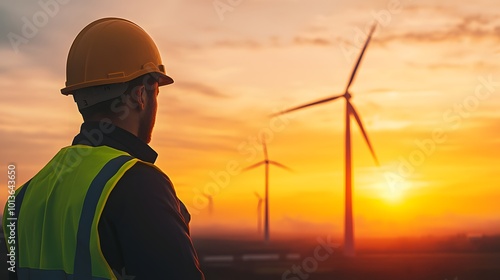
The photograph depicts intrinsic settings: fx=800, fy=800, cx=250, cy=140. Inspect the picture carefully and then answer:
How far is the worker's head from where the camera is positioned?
4.41 m

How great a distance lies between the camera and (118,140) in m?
4.34

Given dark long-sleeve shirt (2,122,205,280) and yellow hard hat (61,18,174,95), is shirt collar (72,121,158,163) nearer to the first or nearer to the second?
yellow hard hat (61,18,174,95)

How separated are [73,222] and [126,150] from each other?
52cm

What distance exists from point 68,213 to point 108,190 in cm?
35

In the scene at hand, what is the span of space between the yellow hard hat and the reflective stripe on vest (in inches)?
17.5

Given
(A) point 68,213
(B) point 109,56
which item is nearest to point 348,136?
(B) point 109,56

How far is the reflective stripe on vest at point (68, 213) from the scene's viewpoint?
3.90 meters

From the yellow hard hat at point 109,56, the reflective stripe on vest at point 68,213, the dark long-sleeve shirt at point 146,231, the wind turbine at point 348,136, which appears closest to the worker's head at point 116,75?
the yellow hard hat at point 109,56

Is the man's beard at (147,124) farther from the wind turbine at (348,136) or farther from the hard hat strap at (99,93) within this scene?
the wind turbine at (348,136)

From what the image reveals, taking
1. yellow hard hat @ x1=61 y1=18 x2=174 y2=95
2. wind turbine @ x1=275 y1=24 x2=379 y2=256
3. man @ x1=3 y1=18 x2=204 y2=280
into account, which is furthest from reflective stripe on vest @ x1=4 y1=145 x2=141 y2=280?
wind turbine @ x1=275 y1=24 x2=379 y2=256

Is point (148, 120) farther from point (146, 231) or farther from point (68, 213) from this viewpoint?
point (146, 231)

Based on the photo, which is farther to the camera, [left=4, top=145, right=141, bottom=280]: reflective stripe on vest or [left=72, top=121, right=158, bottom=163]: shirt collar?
[left=72, top=121, right=158, bottom=163]: shirt collar

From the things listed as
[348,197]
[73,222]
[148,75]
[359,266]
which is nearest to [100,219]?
[73,222]

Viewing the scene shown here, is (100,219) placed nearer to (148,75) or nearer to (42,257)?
(42,257)
